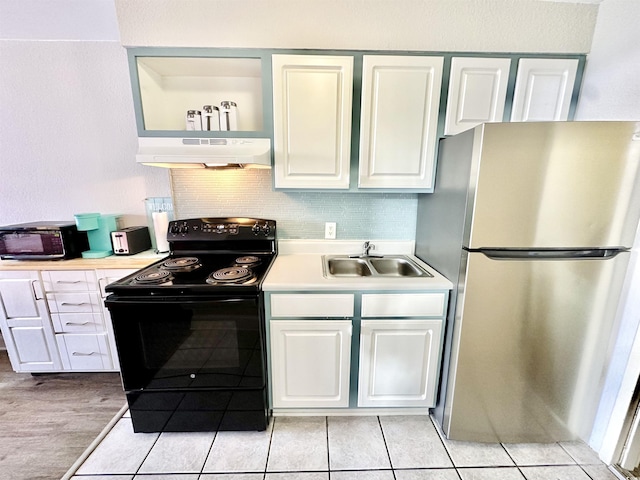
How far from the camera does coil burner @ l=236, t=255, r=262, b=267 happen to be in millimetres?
1660

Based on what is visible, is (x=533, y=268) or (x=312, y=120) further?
(x=312, y=120)

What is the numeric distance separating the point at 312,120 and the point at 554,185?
1.22 meters

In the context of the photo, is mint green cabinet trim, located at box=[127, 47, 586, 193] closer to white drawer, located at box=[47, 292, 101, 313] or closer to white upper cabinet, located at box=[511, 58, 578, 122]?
white upper cabinet, located at box=[511, 58, 578, 122]

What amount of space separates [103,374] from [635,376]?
10.8 feet

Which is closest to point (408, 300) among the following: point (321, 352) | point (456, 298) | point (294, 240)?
point (456, 298)

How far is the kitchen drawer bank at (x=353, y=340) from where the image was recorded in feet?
4.60

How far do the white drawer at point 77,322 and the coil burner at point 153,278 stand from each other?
775mm

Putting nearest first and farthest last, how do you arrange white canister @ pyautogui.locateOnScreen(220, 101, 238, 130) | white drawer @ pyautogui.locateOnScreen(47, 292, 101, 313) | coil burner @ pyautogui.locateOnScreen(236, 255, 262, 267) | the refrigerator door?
the refrigerator door, white canister @ pyautogui.locateOnScreen(220, 101, 238, 130), coil burner @ pyautogui.locateOnScreen(236, 255, 262, 267), white drawer @ pyautogui.locateOnScreen(47, 292, 101, 313)

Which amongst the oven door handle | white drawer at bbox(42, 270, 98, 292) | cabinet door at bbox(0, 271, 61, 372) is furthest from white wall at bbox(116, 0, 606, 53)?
cabinet door at bbox(0, 271, 61, 372)

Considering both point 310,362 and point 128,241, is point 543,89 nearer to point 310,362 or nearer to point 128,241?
point 310,362

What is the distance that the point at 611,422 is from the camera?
135 cm

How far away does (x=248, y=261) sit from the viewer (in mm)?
1712

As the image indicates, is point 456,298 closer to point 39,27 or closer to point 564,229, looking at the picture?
point 564,229

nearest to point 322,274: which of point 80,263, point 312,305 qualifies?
point 312,305
